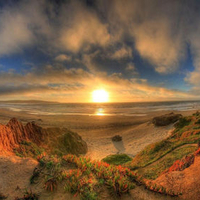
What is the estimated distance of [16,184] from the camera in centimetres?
338

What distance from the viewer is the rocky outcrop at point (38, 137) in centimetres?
699

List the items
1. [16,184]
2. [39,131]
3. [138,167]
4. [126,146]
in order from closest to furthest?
1. [16,184]
2. [138,167]
3. [39,131]
4. [126,146]

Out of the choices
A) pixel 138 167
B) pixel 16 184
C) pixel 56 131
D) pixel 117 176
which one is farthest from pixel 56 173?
pixel 56 131

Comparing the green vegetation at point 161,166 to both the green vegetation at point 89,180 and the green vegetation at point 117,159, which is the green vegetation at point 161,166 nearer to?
the green vegetation at point 89,180

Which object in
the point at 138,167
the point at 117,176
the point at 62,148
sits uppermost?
the point at 117,176

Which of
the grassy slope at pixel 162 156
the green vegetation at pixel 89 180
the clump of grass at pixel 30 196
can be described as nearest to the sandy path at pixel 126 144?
the grassy slope at pixel 162 156

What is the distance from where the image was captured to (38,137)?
34.8 feet

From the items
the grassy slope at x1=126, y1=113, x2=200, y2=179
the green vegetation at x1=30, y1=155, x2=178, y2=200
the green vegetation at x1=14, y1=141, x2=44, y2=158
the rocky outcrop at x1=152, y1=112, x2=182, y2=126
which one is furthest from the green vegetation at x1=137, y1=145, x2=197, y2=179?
the rocky outcrop at x1=152, y1=112, x2=182, y2=126

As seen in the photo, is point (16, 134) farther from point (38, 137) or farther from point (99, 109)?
point (99, 109)

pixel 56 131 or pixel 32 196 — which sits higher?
pixel 32 196

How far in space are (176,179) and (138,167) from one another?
12.0 feet

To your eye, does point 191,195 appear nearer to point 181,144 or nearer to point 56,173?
point 56,173

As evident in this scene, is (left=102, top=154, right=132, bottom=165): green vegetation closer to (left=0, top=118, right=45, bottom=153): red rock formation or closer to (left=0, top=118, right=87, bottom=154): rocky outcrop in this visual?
(left=0, top=118, right=87, bottom=154): rocky outcrop

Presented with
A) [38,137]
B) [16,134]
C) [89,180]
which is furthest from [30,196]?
[38,137]
